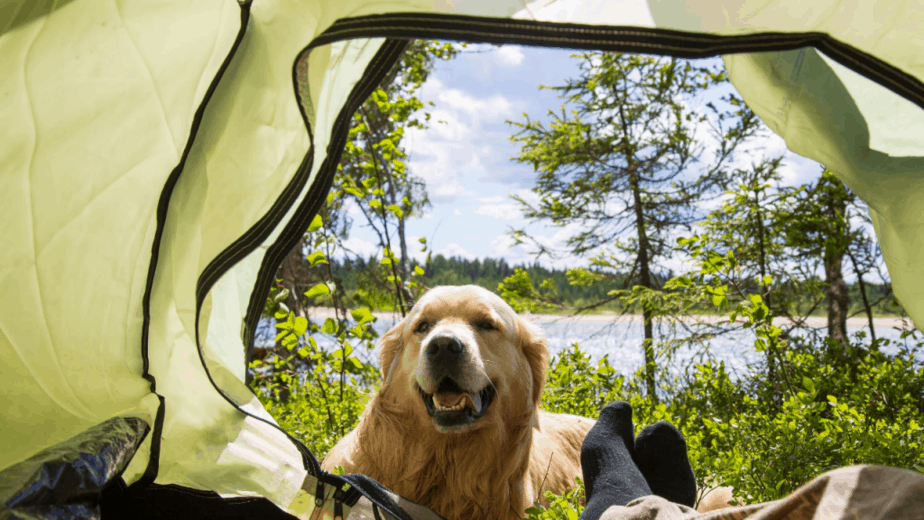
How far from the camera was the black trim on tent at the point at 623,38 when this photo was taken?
1.43 m

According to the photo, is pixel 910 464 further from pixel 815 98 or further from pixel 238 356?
pixel 238 356

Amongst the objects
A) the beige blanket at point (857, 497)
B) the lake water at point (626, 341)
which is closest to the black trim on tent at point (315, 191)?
the beige blanket at point (857, 497)

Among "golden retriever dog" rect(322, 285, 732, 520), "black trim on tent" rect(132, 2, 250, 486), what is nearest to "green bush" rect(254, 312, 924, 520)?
"golden retriever dog" rect(322, 285, 732, 520)

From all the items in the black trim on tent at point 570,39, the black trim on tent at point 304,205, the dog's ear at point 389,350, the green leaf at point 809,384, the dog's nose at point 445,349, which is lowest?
the dog's ear at point 389,350

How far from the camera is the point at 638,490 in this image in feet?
5.98

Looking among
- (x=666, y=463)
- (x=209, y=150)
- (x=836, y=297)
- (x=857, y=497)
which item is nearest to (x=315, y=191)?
(x=209, y=150)

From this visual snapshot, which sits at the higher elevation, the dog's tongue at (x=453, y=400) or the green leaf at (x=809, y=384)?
the green leaf at (x=809, y=384)

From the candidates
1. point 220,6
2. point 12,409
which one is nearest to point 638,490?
point 12,409

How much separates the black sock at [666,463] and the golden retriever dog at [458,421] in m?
0.47

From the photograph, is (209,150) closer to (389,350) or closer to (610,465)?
(389,350)

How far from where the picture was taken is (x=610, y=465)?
2.03 meters

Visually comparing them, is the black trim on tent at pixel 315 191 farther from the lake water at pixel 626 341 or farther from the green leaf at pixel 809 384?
the lake water at pixel 626 341

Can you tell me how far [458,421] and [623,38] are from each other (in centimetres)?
162

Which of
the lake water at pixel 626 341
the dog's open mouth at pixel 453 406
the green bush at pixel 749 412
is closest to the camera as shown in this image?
the green bush at pixel 749 412
